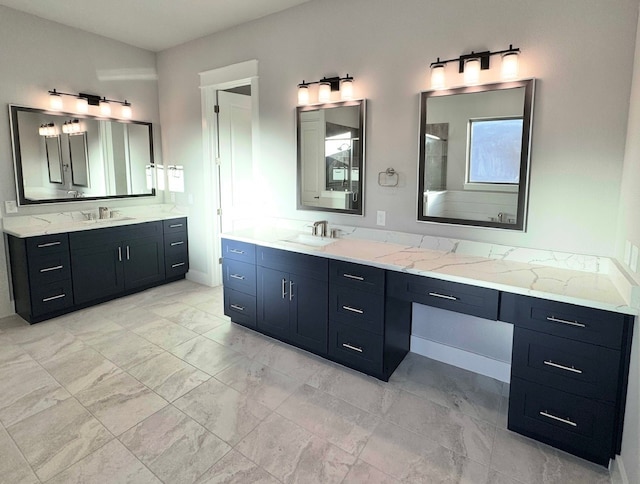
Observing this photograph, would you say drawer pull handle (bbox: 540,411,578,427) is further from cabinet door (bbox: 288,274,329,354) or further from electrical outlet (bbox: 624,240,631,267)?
cabinet door (bbox: 288,274,329,354)

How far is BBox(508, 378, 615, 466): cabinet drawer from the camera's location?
185cm

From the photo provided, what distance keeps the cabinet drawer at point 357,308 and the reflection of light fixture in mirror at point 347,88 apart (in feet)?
4.99

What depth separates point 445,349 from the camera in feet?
9.47

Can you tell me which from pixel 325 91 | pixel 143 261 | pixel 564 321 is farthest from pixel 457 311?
pixel 143 261

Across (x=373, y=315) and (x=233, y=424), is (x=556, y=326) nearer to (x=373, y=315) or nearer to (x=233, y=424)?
(x=373, y=315)

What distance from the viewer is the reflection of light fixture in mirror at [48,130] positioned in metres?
3.75

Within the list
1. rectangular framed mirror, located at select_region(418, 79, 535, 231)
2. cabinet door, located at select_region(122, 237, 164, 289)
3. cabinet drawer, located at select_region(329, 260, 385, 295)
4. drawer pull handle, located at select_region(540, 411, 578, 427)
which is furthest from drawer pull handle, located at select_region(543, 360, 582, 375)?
cabinet door, located at select_region(122, 237, 164, 289)

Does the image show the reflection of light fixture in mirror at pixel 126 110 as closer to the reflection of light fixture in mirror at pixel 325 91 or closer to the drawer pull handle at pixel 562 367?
the reflection of light fixture in mirror at pixel 325 91

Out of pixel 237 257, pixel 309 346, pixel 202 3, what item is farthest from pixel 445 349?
pixel 202 3

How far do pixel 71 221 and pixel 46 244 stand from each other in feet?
2.03

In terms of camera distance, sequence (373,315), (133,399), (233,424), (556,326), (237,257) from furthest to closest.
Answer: (237,257)
(373,315)
(133,399)
(233,424)
(556,326)

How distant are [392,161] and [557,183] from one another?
112 cm

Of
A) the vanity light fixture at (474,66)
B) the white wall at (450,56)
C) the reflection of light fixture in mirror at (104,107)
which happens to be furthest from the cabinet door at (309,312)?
the reflection of light fixture in mirror at (104,107)

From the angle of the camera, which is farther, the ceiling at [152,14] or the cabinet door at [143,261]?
the cabinet door at [143,261]
